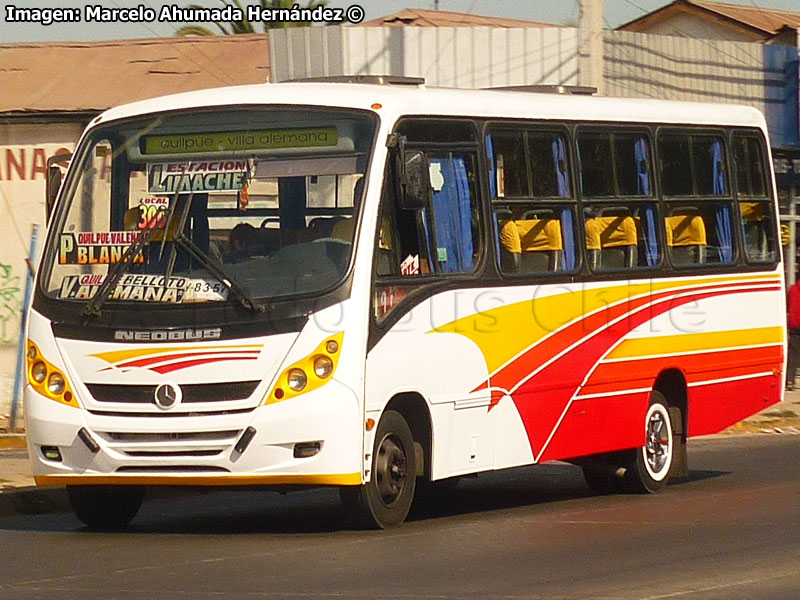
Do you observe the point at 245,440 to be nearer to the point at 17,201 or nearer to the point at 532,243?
the point at 532,243

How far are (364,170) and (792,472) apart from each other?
5765mm

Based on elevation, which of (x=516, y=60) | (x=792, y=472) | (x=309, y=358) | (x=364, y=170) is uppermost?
(x=516, y=60)

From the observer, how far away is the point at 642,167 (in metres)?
13.0

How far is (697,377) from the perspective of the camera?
44.1ft

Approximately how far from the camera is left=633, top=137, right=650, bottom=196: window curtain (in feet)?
42.5

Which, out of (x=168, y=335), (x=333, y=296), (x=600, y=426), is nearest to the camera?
(x=333, y=296)

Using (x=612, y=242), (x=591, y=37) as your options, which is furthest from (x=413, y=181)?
(x=591, y=37)

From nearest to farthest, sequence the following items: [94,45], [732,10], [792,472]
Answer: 1. [792,472]
2. [94,45]
3. [732,10]

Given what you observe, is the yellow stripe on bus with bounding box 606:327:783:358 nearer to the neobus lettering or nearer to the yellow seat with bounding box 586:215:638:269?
the yellow seat with bounding box 586:215:638:269

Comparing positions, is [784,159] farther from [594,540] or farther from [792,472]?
[594,540]

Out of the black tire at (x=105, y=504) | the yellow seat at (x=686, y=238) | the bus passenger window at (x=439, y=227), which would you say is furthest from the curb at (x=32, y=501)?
the yellow seat at (x=686, y=238)

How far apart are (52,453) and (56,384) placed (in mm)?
391

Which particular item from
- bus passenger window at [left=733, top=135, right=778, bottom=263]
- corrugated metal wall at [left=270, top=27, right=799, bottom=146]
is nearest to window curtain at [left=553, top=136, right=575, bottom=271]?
bus passenger window at [left=733, top=135, right=778, bottom=263]

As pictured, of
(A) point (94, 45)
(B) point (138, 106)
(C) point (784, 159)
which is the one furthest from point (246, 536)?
(C) point (784, 159)
